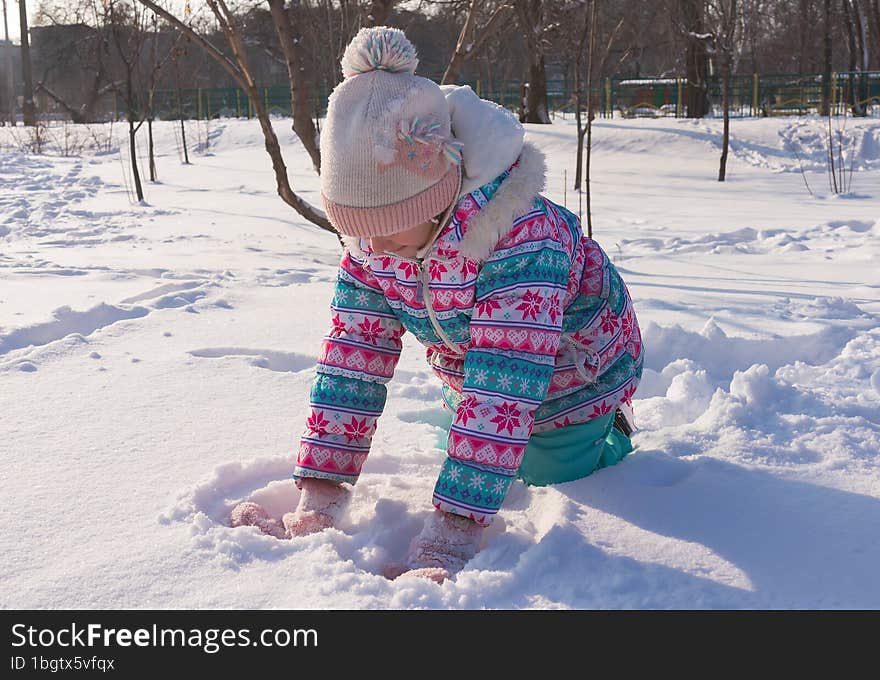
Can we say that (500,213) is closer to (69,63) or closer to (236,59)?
(236,59)

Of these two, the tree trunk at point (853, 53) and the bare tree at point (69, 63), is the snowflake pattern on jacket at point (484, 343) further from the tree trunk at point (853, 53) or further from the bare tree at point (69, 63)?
the bare tree at point (69, 63)

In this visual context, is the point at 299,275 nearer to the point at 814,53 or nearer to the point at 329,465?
the point at 329,465

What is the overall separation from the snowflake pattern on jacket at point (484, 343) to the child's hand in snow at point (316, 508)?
23mm

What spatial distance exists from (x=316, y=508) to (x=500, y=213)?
0.68 m

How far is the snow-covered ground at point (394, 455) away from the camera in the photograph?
147 centimetres

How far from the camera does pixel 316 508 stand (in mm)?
1776

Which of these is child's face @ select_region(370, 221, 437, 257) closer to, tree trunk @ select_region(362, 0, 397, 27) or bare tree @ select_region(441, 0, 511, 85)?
bare tree @ select_region(441, 0, 511, 85)

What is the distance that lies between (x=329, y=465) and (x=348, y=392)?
0.49 feet

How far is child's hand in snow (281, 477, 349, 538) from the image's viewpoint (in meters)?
1.74

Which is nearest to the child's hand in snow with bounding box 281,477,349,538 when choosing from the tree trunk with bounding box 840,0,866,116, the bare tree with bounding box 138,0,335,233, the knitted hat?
the knitted hat

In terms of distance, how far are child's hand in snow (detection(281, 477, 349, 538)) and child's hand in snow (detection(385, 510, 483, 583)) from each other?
7.9 inches

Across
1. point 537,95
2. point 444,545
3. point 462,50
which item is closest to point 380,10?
point 462,50

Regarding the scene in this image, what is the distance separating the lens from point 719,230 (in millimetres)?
6605

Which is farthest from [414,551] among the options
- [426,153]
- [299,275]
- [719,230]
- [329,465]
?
[719,230]
